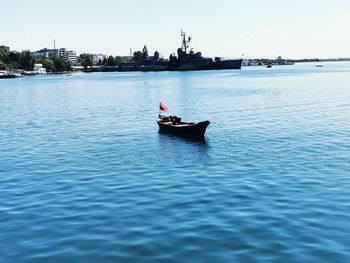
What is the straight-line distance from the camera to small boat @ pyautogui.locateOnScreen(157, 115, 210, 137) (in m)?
47.8

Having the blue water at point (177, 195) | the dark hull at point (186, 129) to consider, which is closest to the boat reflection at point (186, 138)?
the dark hull at point (186, 129)

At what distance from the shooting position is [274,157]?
120ft

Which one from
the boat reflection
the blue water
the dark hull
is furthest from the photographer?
the dark hull

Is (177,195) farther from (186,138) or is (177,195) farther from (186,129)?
(186,129)

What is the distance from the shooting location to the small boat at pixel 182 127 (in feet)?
157

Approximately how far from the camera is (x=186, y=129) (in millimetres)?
48969

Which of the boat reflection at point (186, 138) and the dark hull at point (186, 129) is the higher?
the dark hull at point (186, 129)

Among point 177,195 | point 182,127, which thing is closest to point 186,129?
point 182,127

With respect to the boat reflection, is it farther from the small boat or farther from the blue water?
the blue water

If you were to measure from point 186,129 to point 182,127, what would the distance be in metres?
0.67

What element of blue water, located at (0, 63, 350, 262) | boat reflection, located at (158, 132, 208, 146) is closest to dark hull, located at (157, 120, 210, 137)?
boat reflection, located at (158, 132, 208, 146)

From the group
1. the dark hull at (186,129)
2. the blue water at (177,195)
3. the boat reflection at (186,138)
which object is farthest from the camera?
the dark hull at (186,129)

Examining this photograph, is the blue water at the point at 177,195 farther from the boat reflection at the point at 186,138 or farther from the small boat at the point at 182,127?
the small boat at the point at 182,127

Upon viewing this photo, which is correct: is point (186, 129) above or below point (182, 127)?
below
